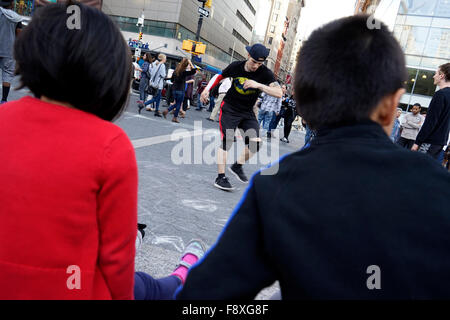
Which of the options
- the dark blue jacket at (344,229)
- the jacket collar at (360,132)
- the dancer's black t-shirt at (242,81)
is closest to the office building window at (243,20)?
the dancer's black t-shirt at (242,81)

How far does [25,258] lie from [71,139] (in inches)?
14.6

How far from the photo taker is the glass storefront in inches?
793

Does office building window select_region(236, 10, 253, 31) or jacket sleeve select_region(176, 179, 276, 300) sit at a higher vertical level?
office building window select_region(236, 10, 253, 31)

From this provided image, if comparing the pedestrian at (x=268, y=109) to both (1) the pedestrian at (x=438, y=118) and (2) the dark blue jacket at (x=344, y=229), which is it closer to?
(1) the pedestrian at (x=438, y=118)

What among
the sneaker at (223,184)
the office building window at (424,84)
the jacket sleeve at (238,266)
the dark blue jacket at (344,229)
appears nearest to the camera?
the dark blue jacket at (344,229)

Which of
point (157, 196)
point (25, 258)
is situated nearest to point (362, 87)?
point (25, 258)

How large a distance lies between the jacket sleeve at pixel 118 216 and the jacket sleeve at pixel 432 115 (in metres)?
4.87

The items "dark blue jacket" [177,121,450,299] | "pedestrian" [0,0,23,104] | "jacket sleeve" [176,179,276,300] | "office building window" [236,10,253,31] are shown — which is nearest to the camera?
"dark blue jacket" [177,121,450,299]

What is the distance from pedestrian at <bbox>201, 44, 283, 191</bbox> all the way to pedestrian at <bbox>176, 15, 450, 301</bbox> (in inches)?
124

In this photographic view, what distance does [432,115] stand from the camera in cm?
471

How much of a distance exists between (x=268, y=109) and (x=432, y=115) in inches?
255

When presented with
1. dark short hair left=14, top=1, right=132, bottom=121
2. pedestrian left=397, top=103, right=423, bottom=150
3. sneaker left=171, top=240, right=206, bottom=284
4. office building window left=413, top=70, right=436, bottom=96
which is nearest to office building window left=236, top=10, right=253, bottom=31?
office building window left=413, top=70, right=436, bottom=96

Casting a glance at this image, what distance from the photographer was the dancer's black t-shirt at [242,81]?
4.15 meters

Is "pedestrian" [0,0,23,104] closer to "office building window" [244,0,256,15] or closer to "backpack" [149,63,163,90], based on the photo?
"backpack" [149,63,163,90]
